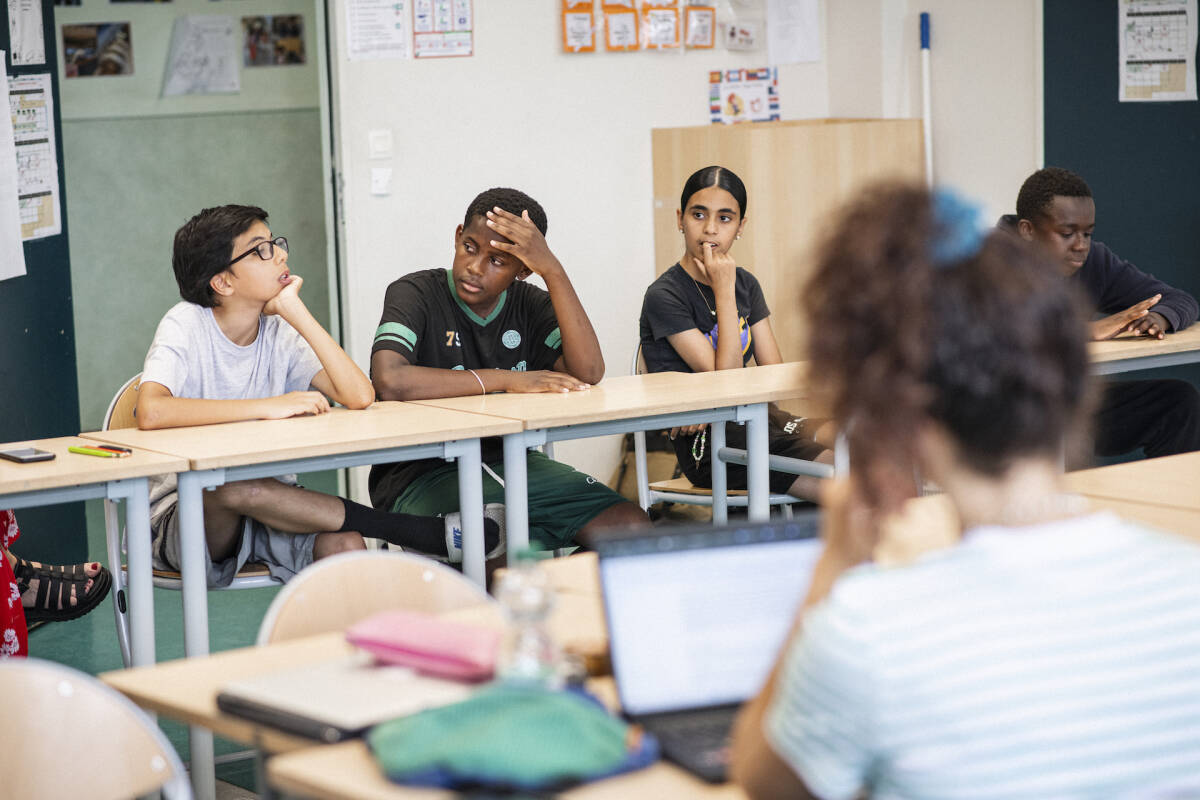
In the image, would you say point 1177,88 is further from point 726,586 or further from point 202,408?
point 726,586

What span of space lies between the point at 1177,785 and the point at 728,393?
2.19m

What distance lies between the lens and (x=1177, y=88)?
463 centimetres

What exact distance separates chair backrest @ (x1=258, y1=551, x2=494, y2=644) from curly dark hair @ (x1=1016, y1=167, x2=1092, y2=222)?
268 centimetres

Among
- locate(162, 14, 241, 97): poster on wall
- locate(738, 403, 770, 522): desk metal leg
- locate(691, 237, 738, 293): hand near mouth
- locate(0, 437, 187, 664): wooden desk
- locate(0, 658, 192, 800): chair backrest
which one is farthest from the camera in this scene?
locate(162, 14, 241, 97): poster on wall

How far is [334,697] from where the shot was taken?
1463 mm

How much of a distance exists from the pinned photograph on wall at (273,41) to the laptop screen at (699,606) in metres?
5.40

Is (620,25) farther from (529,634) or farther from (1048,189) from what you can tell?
(529,634)

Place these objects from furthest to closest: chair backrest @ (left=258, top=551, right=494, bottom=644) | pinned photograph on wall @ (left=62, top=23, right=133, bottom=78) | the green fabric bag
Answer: pinned photograph on wall @ (left=62, top=23, right=133, bottom=78) < chair backrest @ (left=258, top=551, right=494, bottom=644) < the green fabric bag

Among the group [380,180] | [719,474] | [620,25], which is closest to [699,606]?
[719,474]

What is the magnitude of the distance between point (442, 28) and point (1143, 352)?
8.50 ft

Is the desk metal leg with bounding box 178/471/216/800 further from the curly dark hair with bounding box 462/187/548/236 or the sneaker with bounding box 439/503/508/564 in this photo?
the curly dark hair with bounding box 462/187/548/236

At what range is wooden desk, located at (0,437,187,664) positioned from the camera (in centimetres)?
249

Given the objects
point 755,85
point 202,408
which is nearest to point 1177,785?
point 202,408

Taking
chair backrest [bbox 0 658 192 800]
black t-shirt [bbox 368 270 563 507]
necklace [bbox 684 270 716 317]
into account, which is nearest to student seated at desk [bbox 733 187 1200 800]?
chair backrest [bbox 0 658 192 800]
